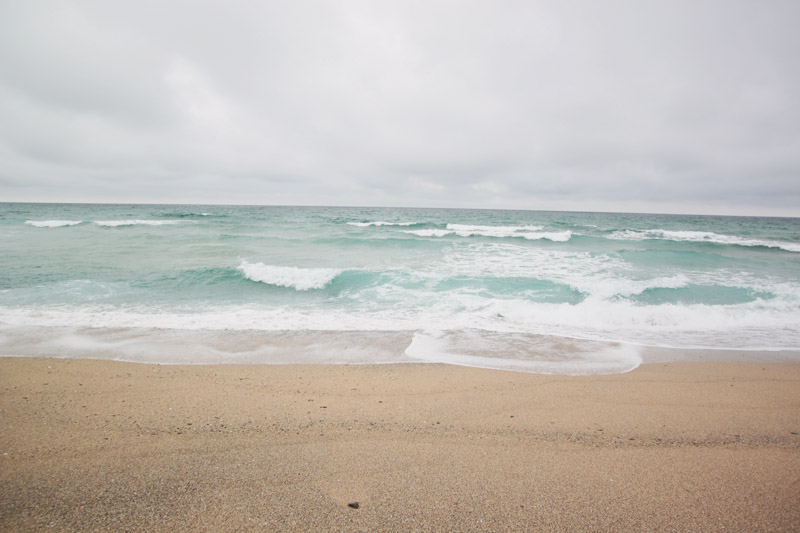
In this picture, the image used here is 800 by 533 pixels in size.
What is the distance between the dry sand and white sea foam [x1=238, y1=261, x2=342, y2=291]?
6.92m

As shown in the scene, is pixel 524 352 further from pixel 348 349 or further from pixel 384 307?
pixel 384 307

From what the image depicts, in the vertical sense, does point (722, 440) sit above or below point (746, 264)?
below

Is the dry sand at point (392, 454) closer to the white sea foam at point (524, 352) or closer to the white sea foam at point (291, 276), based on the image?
the white sea foam at point (524, 352)

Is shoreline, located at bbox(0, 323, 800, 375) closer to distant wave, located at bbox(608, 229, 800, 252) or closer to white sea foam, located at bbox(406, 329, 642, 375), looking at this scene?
white sea foam, located at bbox(406, 329, 642, 375)

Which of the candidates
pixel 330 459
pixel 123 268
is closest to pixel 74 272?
pixel 123 268

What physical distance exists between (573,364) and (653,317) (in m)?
4.21

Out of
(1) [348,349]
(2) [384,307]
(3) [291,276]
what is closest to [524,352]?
(1) [348,349]

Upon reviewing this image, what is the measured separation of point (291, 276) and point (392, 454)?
10019 mm

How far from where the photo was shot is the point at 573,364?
5500 millimetres

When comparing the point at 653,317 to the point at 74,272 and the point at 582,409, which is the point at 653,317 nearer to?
the point at 582,409

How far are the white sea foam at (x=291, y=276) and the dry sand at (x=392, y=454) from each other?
692cm

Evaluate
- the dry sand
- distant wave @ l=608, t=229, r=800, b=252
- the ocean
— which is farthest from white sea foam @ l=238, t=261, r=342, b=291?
distant wave @ l=608, t=229, r=800, b=252

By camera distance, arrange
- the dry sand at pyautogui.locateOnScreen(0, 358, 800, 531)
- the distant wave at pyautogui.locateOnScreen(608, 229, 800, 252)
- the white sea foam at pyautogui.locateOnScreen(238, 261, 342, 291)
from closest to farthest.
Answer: the dry sand at pyautogui.locateOnScreen(0, 358, 800, 531) → the white sea foam at pyautogui.locateOnScreen(238, 261, 342, 291) → the distant wave at pyautogui.locateOnScreen(608, 229, 800, 252)

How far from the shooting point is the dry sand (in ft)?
7.28
